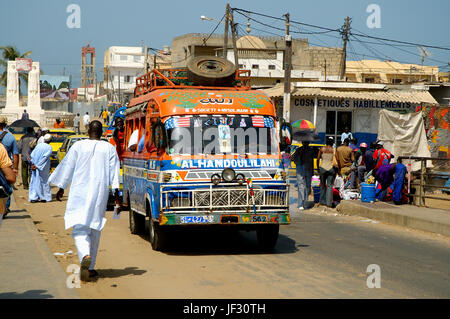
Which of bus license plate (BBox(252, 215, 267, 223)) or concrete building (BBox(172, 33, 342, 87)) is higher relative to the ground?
concrete building (BBox(172, 33, 342, 87))

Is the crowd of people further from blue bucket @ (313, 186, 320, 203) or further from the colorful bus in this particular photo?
the colorful bus

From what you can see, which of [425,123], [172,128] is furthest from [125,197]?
[425,123]

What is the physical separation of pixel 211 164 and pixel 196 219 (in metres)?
0.95

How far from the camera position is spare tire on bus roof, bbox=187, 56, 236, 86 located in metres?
12.2

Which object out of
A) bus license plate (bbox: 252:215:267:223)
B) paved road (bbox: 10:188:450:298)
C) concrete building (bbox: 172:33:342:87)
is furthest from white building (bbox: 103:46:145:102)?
bus license plate (bbox: 252:215:267:223)

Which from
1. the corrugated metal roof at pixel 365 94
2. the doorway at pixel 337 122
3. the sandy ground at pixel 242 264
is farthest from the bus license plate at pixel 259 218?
the doorway at pixel 337 122

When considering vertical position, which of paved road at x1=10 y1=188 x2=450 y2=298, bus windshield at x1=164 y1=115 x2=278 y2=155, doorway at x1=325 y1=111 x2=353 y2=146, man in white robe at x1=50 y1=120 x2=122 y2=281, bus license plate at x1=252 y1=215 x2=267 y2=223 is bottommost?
paved road at x1=10 y1=188 x2=450 y2=298

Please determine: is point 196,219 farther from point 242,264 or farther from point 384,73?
point 384,73

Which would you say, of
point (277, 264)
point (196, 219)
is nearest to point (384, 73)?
point (196, 219)

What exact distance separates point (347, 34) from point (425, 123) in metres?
24.7

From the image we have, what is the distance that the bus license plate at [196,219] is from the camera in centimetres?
1016

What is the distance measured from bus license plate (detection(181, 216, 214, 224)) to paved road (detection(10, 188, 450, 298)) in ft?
1.75
